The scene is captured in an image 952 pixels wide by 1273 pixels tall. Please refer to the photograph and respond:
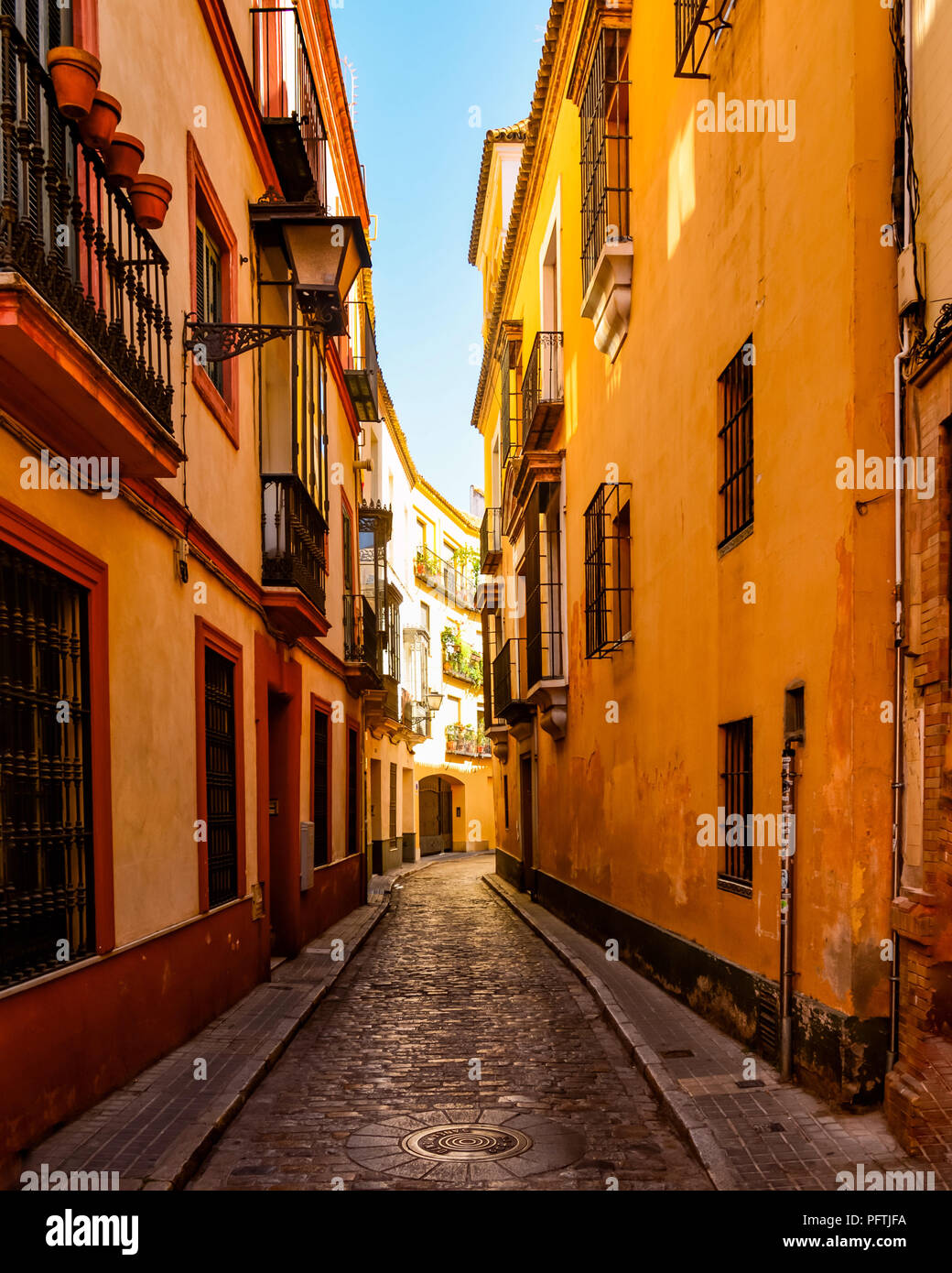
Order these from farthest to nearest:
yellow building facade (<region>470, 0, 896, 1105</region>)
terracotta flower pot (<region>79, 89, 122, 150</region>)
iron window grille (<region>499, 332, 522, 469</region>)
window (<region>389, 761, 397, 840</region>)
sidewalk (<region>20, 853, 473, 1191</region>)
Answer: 1. window (<region>389, 761, 397, 840</region>)
2. iron window grille (<region>499, 332, 522, 469</region>)
3. yellow building facade (<region>470, 0, 896, 1105</region>)
4. terracotta flower pot (<region>79, 89, 122, 150</region>)
5. sidewalk (<region>20, 853, 473, 1191</region>)

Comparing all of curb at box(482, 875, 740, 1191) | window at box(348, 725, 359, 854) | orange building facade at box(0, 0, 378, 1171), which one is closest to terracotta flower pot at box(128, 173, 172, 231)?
orange building facade at box(0, 0, 378, 1171)

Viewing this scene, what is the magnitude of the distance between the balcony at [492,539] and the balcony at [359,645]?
22.0 ft

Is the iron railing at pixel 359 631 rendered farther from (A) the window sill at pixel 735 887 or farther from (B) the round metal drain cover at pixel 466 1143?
(B) the round metal drain cover at pixel 466 1143

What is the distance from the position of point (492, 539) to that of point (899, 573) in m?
22.9

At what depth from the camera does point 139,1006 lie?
22.9 ft

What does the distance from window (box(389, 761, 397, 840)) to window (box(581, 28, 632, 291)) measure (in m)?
19.0

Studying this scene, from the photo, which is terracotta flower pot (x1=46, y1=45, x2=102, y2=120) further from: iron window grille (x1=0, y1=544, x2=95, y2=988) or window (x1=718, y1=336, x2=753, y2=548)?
window (x1=718, y1=336, x2=753, y2=548)

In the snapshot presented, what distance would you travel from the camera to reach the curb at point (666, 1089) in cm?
532

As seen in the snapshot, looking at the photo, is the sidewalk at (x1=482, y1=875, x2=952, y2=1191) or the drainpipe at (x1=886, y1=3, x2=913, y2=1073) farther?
the drainpipe at (x1=886, y1=3, x2=913, y2=1073)

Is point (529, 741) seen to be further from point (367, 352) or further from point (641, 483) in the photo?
point (641, 483)

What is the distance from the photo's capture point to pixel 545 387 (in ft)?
57.7

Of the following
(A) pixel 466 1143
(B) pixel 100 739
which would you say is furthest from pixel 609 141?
(A) pixel 466 1143

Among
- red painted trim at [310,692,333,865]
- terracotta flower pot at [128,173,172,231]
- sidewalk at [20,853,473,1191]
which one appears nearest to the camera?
sidewalk at [20,853,473,1191]

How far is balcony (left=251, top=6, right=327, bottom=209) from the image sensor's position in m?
11.4
